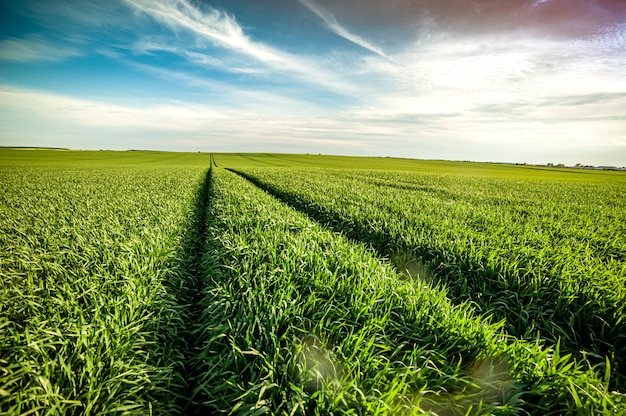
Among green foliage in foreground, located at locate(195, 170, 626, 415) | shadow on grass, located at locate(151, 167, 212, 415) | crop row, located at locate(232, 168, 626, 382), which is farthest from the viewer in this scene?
crop row, located at locate(232, 168, 626, 382)

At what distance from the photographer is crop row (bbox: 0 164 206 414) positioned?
102 inches

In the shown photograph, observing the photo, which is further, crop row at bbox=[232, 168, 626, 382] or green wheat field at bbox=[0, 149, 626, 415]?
crop row at bbox=[232, 168, 626, 382]

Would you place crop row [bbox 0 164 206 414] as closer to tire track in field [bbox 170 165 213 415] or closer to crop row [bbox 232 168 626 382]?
tire track in field [bbox 170 165 213 415]

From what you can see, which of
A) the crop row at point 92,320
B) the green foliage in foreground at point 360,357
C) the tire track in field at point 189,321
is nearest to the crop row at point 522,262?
the green foliage in foreground at point 360,357

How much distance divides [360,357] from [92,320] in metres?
3.31

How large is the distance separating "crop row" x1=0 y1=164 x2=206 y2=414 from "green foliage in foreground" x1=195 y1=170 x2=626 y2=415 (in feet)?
1.75

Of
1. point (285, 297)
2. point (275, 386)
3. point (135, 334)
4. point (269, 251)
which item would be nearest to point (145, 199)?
point (269, 251)

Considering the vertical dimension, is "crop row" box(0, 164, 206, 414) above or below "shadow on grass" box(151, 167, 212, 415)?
above

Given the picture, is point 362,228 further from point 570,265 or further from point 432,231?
point 570,265

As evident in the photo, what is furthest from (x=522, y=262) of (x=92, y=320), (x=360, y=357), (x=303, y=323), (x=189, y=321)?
(x=92, y=320)

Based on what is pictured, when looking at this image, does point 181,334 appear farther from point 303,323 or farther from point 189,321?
point 303,323

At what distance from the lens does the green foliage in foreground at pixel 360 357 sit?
101 inches

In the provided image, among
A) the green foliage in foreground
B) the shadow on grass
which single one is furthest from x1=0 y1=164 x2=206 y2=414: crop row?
the green foliage in foreground

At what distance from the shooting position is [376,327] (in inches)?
139
